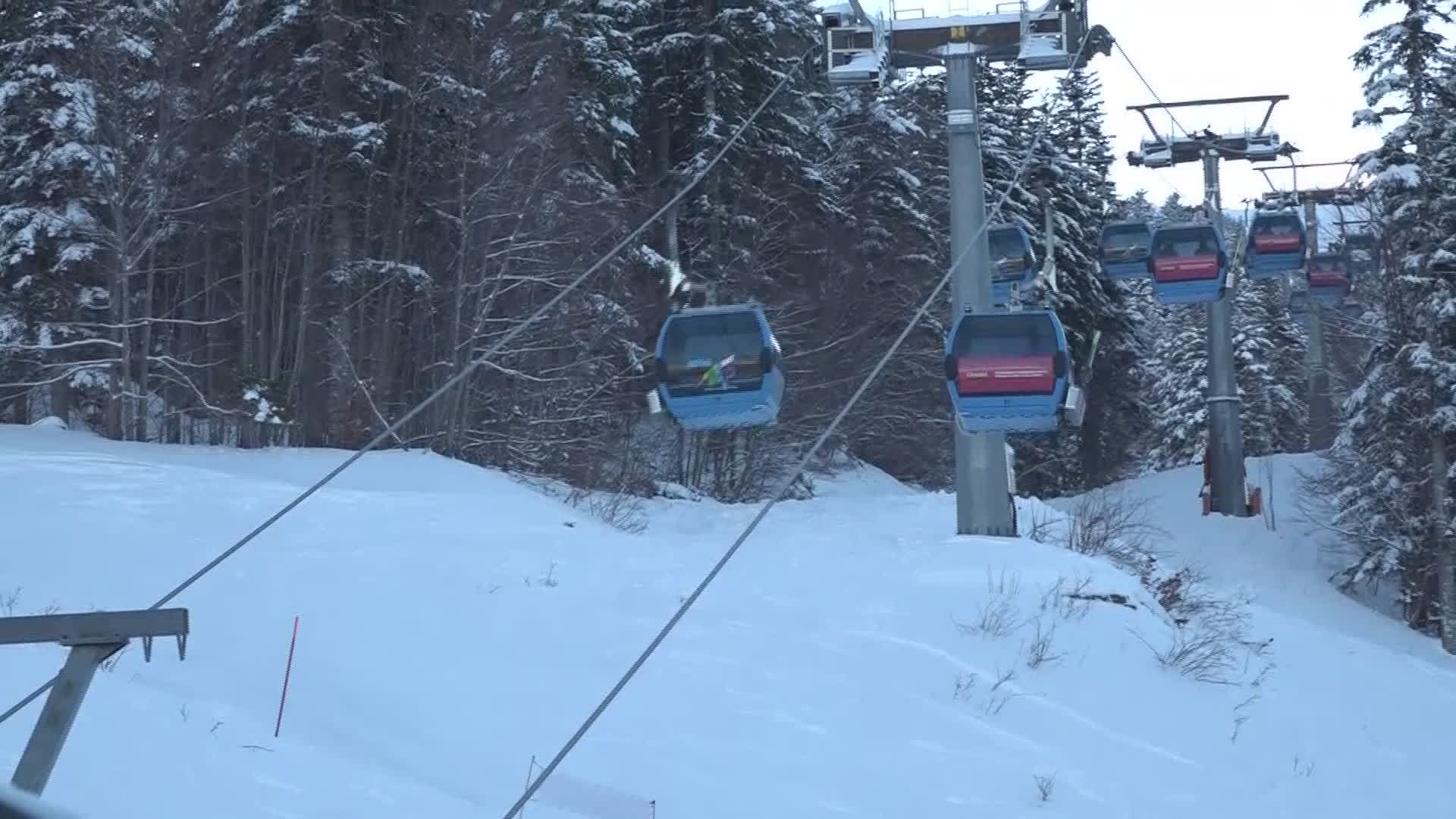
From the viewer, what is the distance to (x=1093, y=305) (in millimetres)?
47656

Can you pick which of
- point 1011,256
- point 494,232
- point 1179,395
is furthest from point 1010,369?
point 1179,395

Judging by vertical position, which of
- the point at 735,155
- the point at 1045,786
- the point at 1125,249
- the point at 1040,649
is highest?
the point at 735,155

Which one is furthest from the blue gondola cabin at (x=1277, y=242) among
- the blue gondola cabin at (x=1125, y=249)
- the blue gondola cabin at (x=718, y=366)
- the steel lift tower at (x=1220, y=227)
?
the blue gondola cabin at (x=718, y=366)

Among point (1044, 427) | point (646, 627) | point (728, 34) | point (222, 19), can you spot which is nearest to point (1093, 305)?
point (728, 34)

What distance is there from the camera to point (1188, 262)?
89.3ft

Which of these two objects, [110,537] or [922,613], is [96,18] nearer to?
[110,537]

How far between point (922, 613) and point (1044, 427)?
2503 millimetres

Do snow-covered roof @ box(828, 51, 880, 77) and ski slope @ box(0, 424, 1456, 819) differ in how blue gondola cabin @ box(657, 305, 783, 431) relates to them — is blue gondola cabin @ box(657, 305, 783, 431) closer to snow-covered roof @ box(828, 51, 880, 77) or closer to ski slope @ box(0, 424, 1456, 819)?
ski slope @ box(0, 424, 1456, 819)

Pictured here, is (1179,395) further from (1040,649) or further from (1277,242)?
(1040,649)

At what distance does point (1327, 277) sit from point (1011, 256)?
58.5ft

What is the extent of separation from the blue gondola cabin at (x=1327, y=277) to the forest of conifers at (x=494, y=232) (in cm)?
77

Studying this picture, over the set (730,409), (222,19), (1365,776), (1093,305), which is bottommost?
(1365,776)

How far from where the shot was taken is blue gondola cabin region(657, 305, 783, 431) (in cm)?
1493

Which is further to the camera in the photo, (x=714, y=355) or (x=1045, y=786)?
(x=714, y=355)
